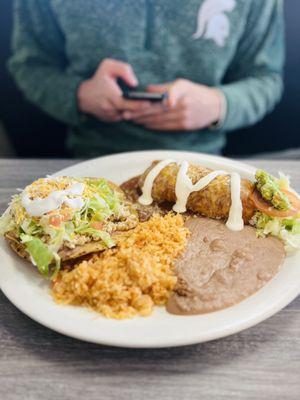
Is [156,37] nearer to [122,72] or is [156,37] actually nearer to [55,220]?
[122,72]

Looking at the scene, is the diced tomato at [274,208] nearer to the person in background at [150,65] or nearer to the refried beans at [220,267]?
the refried beans at [220,267]

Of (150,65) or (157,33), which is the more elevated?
(157,33)

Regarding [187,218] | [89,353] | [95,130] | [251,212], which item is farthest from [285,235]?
[95,130]

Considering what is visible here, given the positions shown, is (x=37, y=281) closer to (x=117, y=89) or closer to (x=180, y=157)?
(x=180, y=157)

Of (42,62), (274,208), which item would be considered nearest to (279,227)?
(274,208)

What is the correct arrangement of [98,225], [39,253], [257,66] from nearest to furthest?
[39,253] → [98,225] → [257,66]

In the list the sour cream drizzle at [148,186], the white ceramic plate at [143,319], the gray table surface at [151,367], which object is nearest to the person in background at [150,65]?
the sour cream drizzle at [148,186]
